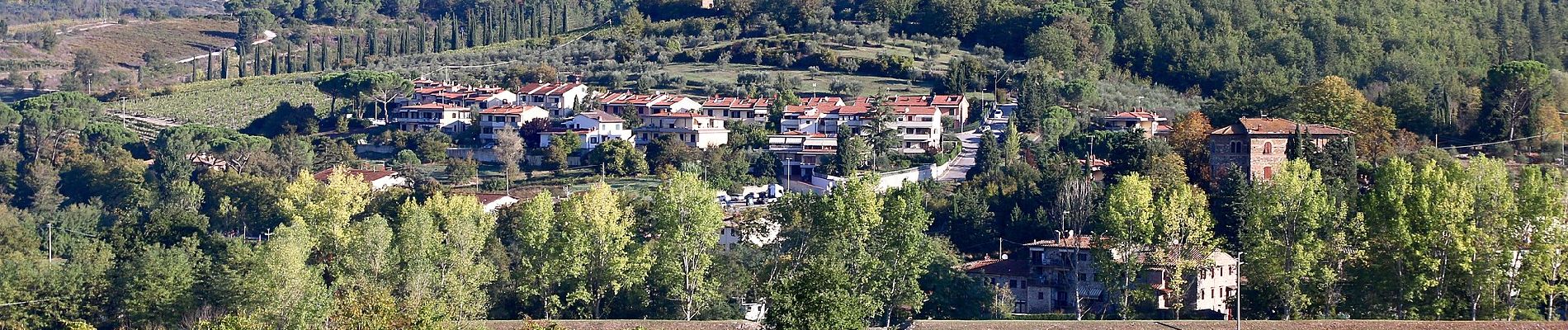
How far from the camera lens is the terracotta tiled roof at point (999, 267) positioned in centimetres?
4516

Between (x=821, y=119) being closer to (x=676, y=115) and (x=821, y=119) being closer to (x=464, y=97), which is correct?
(x=676, y=115)

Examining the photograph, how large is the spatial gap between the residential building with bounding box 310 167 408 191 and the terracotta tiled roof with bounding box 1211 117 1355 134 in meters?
23.3

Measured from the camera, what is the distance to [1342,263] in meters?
40.5

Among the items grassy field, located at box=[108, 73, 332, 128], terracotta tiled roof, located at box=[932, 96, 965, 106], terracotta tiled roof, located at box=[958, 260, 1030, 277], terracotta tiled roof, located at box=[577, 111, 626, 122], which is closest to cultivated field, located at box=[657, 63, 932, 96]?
terracotta tiled roof, located at box=[932, 96, 965, 106]

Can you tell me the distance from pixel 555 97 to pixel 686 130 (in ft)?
26.6

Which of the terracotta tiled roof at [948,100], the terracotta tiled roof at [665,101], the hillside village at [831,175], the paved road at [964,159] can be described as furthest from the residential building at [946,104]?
the terracotta tiled roof at [665,101]

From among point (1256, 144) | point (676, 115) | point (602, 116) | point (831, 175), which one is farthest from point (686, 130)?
point (1256, 144)

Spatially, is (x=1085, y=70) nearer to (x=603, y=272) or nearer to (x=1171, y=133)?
(x=1171, y=133)

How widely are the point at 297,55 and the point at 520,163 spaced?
47.5 metres

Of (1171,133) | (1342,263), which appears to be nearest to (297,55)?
(1171,133)

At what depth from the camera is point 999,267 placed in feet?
150

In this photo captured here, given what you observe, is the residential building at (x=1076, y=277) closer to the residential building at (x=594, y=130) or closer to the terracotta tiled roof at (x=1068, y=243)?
the terracotta tiled roof at (x=1068, y=243)

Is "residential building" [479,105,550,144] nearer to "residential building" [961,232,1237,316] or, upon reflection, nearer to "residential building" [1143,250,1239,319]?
"residential building" [961,232,1237,316]

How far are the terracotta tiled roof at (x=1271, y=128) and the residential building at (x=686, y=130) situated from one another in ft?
56.7
